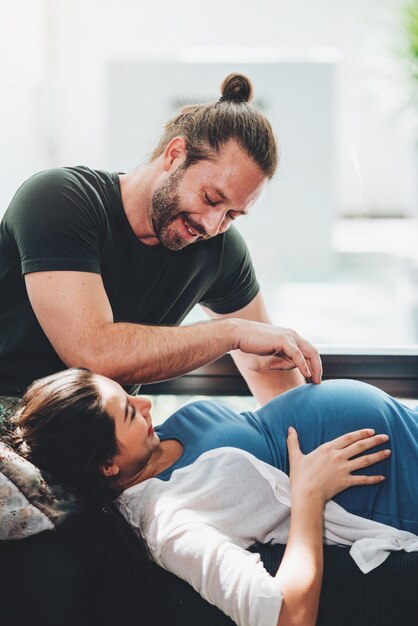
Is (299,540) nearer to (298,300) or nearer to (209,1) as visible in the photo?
(298,300)

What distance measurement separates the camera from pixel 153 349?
1.55 metres

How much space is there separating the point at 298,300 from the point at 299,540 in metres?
1.11

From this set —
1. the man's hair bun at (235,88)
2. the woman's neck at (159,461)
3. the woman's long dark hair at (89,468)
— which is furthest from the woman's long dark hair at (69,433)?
the man's hair bun at (235,88)

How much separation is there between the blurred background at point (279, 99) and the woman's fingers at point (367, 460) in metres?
0.85

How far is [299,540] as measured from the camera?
129 centimetres

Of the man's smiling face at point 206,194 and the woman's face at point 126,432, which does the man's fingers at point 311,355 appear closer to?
the man's smiling face at point 206,194

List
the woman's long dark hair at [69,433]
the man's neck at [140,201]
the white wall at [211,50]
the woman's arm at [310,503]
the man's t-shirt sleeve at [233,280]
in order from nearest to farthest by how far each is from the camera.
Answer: the woman's arm at [310,503] < the woman's long dark hair at [69,433] < the man's neck at [140,201] < the man's t-shirt sleeve at [233,280] < the white wall at [211,50]

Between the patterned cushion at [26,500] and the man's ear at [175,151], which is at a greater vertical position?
the man's ear at [175,151]

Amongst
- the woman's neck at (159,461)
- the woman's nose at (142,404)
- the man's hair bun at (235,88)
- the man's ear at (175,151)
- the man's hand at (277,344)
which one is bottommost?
the woman's neck at (159,461)

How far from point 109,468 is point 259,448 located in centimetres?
31

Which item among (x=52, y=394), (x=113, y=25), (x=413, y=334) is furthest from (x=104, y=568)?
(x=113, y=25)

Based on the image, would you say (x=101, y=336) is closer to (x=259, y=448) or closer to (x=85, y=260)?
(x=85, y=260)

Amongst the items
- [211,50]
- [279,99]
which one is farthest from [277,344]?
[211,50]

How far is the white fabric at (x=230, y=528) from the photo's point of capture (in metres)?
1.21
